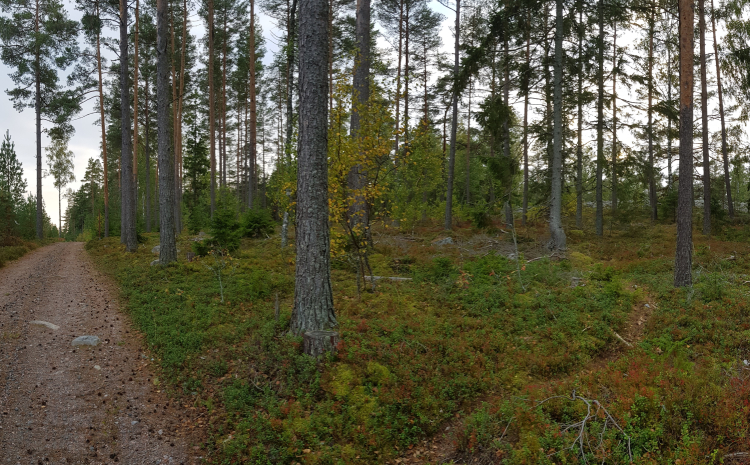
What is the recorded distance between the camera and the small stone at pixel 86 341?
7.09 metres

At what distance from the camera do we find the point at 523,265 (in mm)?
10883

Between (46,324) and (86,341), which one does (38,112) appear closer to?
(46,324)

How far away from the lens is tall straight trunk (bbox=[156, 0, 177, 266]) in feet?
40.5

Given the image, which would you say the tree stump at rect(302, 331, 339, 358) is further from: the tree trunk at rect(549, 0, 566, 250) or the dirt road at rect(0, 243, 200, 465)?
the tree trunk at rect(549, 0, 566, 250)

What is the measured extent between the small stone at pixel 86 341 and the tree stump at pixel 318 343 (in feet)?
13.7

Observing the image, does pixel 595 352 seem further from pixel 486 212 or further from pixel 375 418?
pixel 486 212

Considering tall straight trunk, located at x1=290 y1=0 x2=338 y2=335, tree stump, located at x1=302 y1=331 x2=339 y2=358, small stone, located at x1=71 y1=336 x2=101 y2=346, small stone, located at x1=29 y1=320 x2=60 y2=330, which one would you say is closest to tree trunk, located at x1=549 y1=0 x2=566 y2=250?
tall straight trunk, located at x1=290 y1=0 x2=338 y2=335

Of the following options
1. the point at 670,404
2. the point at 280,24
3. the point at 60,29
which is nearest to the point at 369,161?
the point at 670,404

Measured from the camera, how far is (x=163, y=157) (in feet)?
40.7

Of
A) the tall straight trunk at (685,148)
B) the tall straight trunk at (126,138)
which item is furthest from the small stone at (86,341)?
the tall straight trunk at (685,148)

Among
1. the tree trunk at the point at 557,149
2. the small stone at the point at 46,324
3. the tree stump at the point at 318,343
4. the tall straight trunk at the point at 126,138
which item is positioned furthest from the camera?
the tall straight trunk at the point at 126,138

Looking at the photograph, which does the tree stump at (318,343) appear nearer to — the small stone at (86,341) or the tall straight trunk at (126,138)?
the small stone at (86,341)

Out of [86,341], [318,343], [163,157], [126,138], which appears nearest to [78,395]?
[86,341]

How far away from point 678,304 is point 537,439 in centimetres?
607
